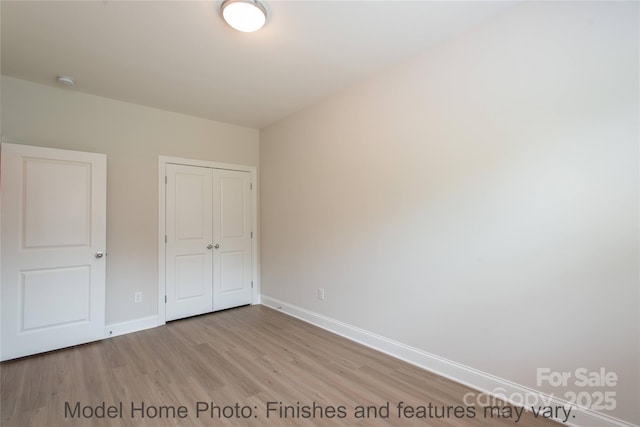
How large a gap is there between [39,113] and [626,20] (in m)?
4.73

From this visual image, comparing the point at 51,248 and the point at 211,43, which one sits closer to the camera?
the point at 211,43

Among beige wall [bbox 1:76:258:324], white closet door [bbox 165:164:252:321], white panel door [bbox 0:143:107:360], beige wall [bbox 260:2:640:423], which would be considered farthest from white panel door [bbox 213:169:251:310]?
beige wall [bbox 260:2:640:423]

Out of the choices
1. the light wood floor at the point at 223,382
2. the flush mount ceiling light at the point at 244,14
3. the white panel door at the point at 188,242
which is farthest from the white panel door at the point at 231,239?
the flush mount ceiling light at the point at 244,14

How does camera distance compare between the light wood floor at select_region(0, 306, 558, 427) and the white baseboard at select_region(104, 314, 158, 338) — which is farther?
the white baseboard at select_region(104, 314, 158, 338)

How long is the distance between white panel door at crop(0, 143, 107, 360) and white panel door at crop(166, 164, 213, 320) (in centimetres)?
74

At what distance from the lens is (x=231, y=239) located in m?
4.26

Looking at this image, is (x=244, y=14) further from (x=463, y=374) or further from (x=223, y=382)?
(x=463, y=374)

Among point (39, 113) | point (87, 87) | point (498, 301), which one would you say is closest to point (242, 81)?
point (87, 87)

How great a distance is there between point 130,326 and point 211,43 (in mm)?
3153

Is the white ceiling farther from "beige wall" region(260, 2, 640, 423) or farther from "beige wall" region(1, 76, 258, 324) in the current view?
"beige wall" region(260, 2, 640, 423)

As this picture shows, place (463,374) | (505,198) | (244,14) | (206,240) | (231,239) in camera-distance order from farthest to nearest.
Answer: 1. (231,239)
2. (206,240)
3. (463,374)
4. (505,198)
5. (244,14)

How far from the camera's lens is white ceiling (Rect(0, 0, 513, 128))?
200cm

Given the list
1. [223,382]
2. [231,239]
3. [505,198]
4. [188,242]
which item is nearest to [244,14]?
[505,198]

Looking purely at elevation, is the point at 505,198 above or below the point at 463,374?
above
